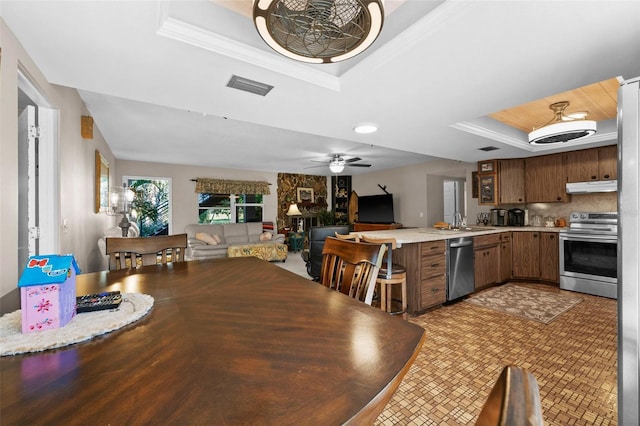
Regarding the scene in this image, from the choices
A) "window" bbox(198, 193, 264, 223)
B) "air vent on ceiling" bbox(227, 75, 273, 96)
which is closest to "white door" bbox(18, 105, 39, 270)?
"air vent on ceiling" bbox(227, 75, 273, 96)

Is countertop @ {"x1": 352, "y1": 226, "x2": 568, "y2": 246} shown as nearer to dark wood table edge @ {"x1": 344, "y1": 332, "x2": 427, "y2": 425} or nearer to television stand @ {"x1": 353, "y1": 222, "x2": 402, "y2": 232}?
dark wood table edge @ {"x1": 344, "y1": 332, "x2": 427, "y2": 425}

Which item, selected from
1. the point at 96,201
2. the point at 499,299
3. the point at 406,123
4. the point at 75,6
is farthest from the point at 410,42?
the point at 96,201

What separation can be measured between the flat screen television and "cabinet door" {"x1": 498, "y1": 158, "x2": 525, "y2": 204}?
2613 mm

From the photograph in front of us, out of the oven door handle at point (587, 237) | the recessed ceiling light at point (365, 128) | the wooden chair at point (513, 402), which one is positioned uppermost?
the recessed ceiling light at point (365, 128)

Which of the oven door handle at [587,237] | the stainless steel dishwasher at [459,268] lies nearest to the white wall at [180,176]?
the stainless steel dishwasher at [459,268]

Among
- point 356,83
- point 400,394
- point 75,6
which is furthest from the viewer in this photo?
point 356,83

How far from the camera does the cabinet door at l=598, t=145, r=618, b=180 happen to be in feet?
12.4

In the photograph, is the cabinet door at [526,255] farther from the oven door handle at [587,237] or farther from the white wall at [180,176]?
the white wall at [180,176]

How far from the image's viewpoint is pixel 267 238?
21.8 ft

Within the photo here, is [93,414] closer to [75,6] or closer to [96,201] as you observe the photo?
[75,6]

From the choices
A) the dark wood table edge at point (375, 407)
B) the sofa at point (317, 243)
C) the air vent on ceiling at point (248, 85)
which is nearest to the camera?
the dark wood table edge at point (375, 407)

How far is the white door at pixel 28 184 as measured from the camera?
1.88 meters

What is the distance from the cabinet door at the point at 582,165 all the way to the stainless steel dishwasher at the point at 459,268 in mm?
2126

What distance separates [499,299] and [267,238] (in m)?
4.80
